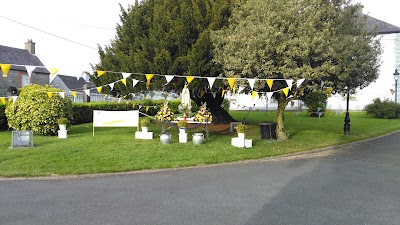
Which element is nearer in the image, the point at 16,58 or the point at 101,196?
the point at 101,196

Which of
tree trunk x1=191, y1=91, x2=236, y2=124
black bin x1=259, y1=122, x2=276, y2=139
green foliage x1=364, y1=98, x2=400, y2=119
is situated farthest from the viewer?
green foliage x1=364, y1=98, x2=400, y2=119

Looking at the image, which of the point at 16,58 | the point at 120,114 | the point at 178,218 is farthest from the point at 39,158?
the point at 16,58

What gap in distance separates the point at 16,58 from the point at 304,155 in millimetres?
36908

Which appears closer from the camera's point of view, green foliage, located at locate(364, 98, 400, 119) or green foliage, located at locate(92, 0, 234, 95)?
green foliage, located at locate(92, 0, 234, 95)

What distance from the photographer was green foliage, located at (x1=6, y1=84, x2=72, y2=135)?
1470 cm

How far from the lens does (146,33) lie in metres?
14.6

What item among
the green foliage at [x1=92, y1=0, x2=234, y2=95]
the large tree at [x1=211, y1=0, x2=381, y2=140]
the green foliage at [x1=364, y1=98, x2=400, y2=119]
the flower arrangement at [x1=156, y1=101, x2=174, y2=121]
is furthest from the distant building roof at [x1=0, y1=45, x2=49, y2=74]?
the green foliage at [x1=364, y1=98, x2=400, y2=119]

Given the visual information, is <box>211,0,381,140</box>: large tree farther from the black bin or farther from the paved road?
the paved road

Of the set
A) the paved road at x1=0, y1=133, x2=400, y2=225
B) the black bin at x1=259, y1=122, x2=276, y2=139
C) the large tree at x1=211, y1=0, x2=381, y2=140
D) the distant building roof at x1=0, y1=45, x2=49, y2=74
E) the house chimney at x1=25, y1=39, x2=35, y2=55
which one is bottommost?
the paved road at x1=0, y1=133, x2=400, y2=225

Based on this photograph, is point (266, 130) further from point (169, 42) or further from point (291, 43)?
point (169, 42)

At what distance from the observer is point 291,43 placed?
1115cm

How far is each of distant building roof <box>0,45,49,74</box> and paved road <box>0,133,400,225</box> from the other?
34373 mm

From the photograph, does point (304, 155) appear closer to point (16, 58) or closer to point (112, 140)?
point (112, 140)

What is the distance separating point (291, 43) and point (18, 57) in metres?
37.0
